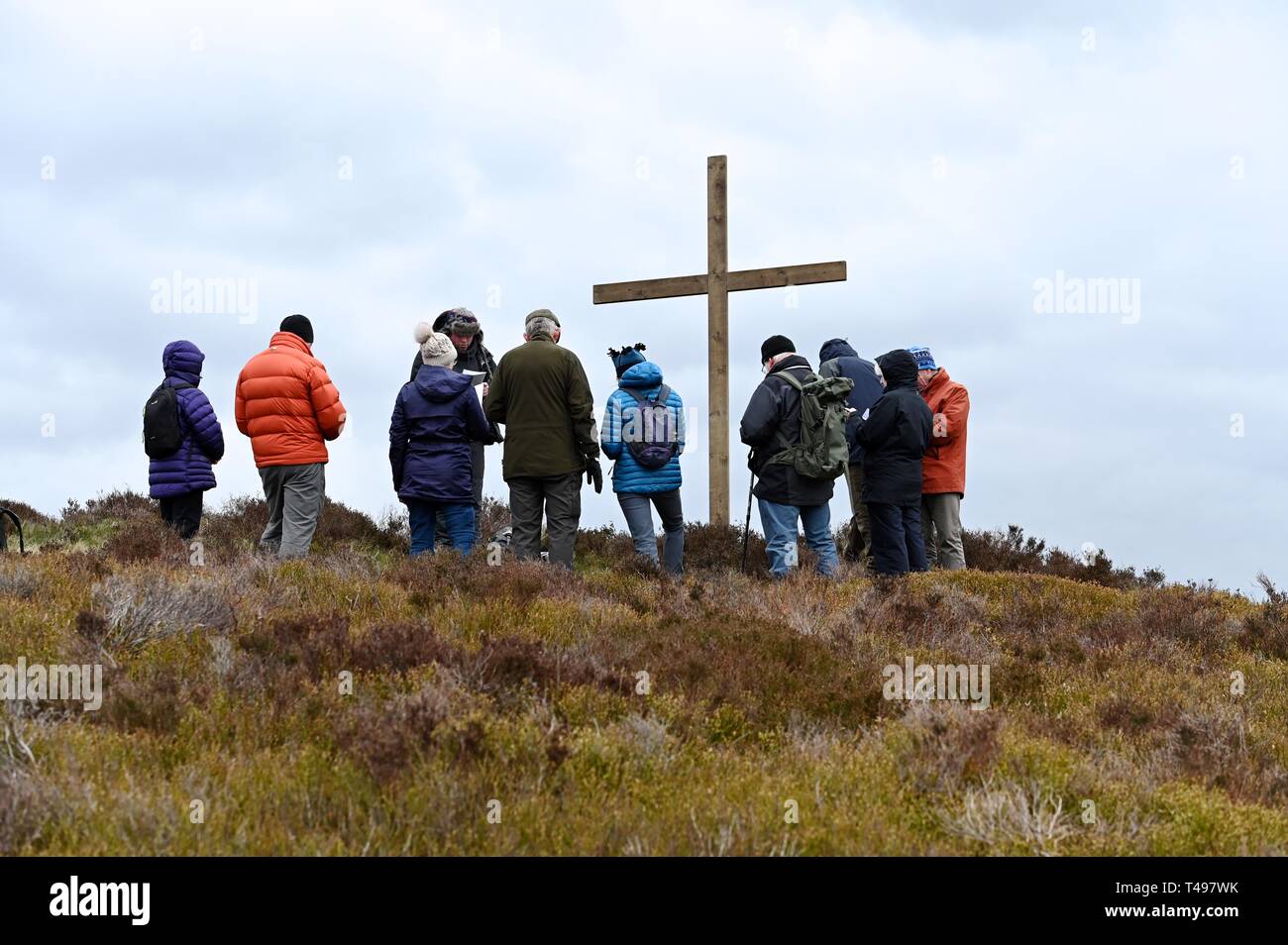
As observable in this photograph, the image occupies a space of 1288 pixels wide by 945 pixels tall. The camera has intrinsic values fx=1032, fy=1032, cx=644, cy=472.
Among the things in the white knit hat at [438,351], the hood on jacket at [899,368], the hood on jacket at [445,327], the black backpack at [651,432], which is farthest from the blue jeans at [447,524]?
the hood on jacket at [899,368]

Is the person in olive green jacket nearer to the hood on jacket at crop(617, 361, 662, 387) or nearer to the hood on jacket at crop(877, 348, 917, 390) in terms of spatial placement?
the hood on jacket at crop(617, 361, 662, 387)

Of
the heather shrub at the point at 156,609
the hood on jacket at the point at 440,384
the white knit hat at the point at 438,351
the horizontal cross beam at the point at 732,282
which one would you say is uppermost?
the horizontal cross beam at the point at 732,282

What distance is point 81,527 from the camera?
14750mm

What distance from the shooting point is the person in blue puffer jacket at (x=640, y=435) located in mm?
9859

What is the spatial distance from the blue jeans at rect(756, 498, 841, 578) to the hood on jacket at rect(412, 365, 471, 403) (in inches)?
123

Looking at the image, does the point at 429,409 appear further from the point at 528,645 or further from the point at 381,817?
the point at 381,817

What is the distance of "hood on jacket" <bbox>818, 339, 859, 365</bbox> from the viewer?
11.9m

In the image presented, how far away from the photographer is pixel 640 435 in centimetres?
988

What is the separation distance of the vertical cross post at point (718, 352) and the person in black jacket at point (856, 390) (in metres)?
2.82

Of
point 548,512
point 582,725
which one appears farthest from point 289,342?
point 582,725

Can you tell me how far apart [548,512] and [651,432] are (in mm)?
1251

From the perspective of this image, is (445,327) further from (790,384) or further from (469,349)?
(790,384)

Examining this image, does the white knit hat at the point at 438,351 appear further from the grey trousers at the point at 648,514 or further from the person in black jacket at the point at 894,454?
the person in black jacket at the point at 894,454
